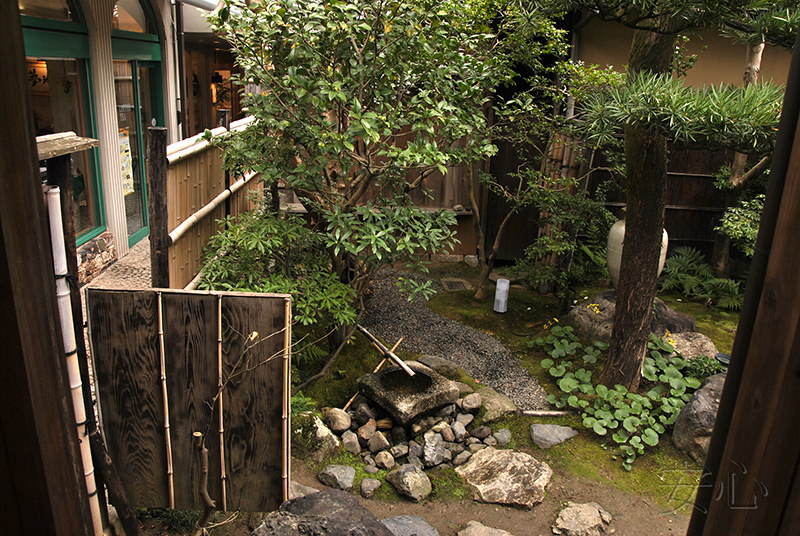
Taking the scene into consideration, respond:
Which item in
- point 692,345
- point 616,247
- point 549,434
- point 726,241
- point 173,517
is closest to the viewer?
point 173,517

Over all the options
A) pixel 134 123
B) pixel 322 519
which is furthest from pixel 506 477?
pixel 134 123

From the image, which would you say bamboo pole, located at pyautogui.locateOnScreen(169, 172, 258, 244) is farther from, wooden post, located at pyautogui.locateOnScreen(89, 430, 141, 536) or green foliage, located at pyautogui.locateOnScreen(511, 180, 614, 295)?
green foliage, located at pyautogui.locateOnScreen(511, 180, 614, 295)

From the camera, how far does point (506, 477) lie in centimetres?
452

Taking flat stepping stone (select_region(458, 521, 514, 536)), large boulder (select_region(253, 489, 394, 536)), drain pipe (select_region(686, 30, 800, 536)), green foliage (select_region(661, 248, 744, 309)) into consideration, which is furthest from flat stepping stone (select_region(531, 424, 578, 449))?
drain pipe (select_region(686, 30, 800, 536))

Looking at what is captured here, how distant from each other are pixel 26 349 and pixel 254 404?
2.00 metres

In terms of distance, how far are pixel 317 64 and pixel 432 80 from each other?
966 millimetres

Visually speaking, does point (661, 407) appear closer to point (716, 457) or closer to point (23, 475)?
point (716, 457)

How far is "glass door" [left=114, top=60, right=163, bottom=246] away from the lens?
23.6ft

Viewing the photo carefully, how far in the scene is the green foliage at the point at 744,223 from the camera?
7273 millimetres

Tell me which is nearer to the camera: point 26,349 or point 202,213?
point 26,349

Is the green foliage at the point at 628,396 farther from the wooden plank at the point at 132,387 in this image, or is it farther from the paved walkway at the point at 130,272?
the paved walkway at the point at 130,272

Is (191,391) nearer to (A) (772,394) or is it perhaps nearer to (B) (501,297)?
(A) (772,394)

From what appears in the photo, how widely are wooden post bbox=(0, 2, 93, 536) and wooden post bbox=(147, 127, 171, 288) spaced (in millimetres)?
2426

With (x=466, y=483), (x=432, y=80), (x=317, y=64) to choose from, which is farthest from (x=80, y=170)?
(x=466, y=483)
